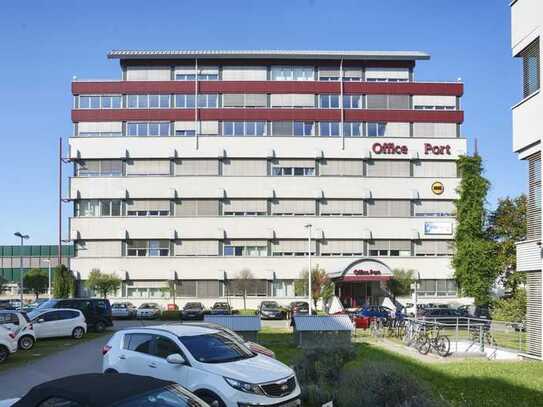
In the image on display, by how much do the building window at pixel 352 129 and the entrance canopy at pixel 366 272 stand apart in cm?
1477

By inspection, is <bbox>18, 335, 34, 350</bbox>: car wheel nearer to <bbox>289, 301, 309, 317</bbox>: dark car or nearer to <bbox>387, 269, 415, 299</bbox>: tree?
<bbox>289, 301, 309, 317</bbox>: dark car

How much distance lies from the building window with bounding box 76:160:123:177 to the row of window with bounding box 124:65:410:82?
919cm

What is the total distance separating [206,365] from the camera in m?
10.8

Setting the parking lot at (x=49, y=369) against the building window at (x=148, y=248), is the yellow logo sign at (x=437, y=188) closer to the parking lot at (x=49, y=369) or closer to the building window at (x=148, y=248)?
the building window at (x=148, y=248)

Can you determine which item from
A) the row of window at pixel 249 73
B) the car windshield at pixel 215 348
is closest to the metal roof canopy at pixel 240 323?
the car windshield at pixel 215 348

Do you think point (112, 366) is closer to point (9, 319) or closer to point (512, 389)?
point (512, 389)

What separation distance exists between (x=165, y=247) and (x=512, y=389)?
167 ft

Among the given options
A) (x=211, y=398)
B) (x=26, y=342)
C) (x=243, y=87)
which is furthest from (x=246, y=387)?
(x=243, y=87)

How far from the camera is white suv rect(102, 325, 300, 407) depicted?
1011 centimetres

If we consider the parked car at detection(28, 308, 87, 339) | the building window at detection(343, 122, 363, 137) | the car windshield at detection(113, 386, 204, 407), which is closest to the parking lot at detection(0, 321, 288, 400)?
the parked car at detection(28, 308, 87, 339)

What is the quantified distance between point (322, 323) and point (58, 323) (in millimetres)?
14084

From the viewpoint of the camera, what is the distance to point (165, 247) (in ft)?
202

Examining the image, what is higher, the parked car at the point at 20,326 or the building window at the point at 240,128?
the building window at the point at 240,128

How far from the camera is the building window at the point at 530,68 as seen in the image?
71.7 ft
